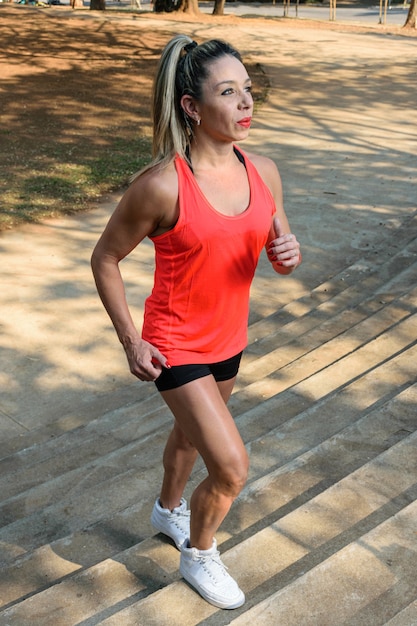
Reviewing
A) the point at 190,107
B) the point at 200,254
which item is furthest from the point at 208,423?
the point at 190,107

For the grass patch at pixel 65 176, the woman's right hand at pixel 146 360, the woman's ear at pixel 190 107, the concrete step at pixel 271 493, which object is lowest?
the grass patch at pixel 65 176

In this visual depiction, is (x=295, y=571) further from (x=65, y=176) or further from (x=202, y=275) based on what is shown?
(x=65, y=176)

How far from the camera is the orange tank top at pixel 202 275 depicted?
2.66m

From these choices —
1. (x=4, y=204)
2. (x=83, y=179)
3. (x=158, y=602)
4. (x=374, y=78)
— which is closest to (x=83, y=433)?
(x=158, y=602)

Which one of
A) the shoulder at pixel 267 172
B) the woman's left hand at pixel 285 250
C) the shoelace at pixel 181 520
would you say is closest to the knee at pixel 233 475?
the shoelace at pixel 181 520

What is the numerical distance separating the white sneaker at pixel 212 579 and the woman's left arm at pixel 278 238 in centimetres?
101

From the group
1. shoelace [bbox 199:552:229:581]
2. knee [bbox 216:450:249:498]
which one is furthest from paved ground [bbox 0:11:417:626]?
knee [bbox 216:450:249:498]

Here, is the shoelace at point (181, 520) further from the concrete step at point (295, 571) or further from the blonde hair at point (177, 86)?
the blonde hair at point (177, 86)

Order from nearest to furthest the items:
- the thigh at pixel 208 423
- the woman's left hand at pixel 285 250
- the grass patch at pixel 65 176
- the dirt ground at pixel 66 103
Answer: the thigh at pixel 208 423 → the woman's left hand at pixel 285 250 → the grass patch at pixel 65 176 → the dirt ground at pixel 66 103

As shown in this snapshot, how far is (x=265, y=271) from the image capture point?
746 cm

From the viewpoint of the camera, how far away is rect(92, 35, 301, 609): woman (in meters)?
2.67

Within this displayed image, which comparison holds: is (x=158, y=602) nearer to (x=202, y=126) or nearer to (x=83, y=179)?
(x=202, y=126)

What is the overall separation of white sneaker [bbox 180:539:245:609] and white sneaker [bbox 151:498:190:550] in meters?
0.26

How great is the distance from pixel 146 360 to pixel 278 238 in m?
0.61
